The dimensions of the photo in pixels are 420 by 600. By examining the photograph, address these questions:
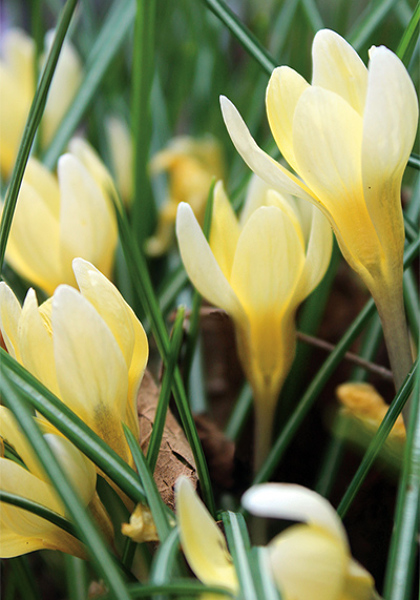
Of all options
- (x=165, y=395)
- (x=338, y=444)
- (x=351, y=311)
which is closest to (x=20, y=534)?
(x=165, y=395)

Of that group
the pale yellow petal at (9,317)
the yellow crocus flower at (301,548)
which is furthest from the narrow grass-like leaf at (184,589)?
the pale yellow petal at (9,317)

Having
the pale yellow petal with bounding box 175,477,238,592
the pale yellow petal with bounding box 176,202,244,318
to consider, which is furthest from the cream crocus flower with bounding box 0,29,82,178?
the pale yellow petal with bounding box 175,477,238,592

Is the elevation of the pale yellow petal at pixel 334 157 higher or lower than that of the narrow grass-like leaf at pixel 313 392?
higher

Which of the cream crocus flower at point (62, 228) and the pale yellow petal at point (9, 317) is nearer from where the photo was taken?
the pale yellow petal at point (9, 317)

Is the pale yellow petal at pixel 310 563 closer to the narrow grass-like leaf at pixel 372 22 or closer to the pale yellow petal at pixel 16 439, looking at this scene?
the pale yellow petal at pixel 16 439

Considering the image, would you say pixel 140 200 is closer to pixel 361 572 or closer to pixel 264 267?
pixel 264 267

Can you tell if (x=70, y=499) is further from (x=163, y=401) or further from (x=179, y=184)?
(x=179, y=184)

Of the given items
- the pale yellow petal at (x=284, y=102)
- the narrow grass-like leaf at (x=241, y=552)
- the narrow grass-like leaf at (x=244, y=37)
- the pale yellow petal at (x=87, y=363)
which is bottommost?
the narrow grass-like leaf at (x=241, y=552)

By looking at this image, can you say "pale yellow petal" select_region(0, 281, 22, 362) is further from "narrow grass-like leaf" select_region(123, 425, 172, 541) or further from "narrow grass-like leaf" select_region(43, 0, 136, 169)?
"narrow grass-like leaf" select_region(43, 0, 136, 169)
